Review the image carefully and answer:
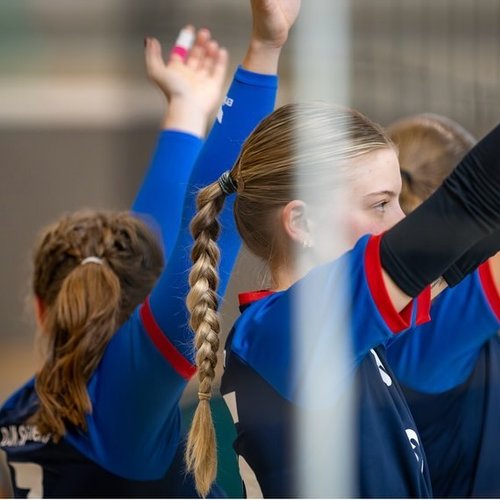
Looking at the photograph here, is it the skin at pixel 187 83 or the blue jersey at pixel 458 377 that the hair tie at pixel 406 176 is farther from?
the skin at pixel 187 83

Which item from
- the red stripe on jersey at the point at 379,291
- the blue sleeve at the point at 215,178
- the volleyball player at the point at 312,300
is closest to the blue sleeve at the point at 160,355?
the blue sleeve at the point at 215,178

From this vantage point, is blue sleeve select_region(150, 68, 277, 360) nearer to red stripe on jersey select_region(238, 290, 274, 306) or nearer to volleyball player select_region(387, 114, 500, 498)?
red stripe on jersey select_region(238, 290, 274, 306)

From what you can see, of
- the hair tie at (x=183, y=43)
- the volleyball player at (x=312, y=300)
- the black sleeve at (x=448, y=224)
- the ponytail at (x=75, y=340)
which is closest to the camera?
the black sleeve at (x=448, y=224)

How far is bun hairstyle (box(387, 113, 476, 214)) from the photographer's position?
5.20 ft

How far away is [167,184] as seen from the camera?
184 cm

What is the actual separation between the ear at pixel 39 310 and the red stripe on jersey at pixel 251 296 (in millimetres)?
564

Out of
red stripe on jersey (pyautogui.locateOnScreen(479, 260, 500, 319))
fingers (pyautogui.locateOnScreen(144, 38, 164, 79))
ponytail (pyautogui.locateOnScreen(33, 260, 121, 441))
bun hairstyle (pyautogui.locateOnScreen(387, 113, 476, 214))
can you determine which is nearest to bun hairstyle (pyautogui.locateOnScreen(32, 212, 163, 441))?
Answer: ponytail (pyautogui.locateOnScreen(33, 260, 121, 441))

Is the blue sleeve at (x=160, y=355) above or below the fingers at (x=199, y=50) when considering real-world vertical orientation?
below

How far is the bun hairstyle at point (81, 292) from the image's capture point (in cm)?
171

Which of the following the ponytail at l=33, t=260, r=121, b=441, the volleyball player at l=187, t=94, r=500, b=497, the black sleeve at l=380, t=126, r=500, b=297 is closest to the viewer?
the black sleeve at l=380, t=126, r=500, b=297

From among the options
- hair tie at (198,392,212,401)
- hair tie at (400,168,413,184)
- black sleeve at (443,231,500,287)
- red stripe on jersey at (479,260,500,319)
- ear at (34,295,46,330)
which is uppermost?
hair tie at (400,168,413,184)

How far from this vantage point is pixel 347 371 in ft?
4.14

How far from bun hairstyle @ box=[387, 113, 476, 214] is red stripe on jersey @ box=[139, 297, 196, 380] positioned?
1.28 feet

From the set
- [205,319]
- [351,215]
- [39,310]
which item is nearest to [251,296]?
[205,319]
